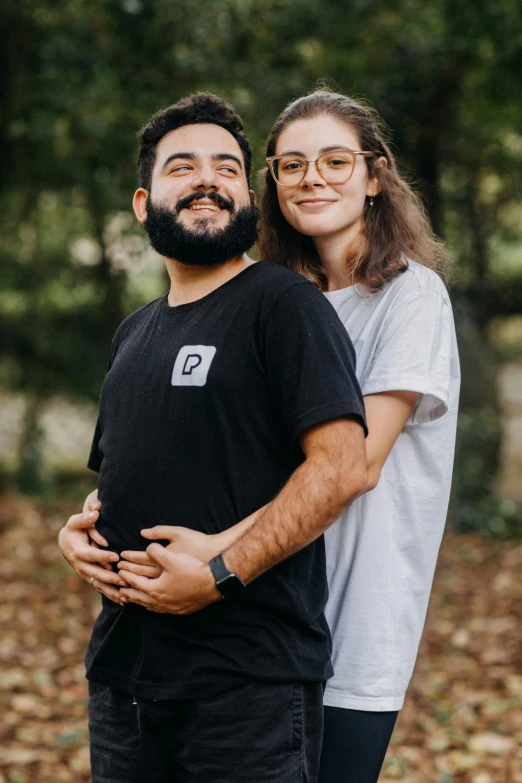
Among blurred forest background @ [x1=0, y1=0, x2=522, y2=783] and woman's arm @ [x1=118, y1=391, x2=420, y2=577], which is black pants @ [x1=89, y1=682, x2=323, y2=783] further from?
blurred forest background @ [x1=0, y1=0, x2=522, y2=783]

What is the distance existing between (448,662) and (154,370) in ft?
11.6

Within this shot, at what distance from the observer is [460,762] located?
4.04m

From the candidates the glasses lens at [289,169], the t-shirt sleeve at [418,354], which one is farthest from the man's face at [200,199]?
the t-shirt sleeve at [418,354]

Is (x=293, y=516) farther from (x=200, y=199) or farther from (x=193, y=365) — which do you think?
(x=200, y=199)

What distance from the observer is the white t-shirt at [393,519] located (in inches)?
84.6

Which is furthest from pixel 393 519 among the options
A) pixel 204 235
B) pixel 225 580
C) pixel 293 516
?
pixel 204 235

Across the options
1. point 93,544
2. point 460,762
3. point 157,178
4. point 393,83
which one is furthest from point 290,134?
point 393,83

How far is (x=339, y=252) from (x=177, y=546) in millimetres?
931

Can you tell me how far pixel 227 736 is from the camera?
1966 mm

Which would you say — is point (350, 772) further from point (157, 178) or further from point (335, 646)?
point (157, 178)

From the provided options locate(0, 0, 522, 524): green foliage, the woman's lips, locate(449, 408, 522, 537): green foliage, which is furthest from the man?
locate(449, 408, 522, 537): green foliage

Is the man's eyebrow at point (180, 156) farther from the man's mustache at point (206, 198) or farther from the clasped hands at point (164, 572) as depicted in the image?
the clasped hands at point (164, 572)

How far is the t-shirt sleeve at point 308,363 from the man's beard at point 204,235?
0.83 ft

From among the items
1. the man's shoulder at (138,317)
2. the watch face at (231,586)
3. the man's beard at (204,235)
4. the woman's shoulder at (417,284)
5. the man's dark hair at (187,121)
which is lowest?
the watch face at (231,586)
